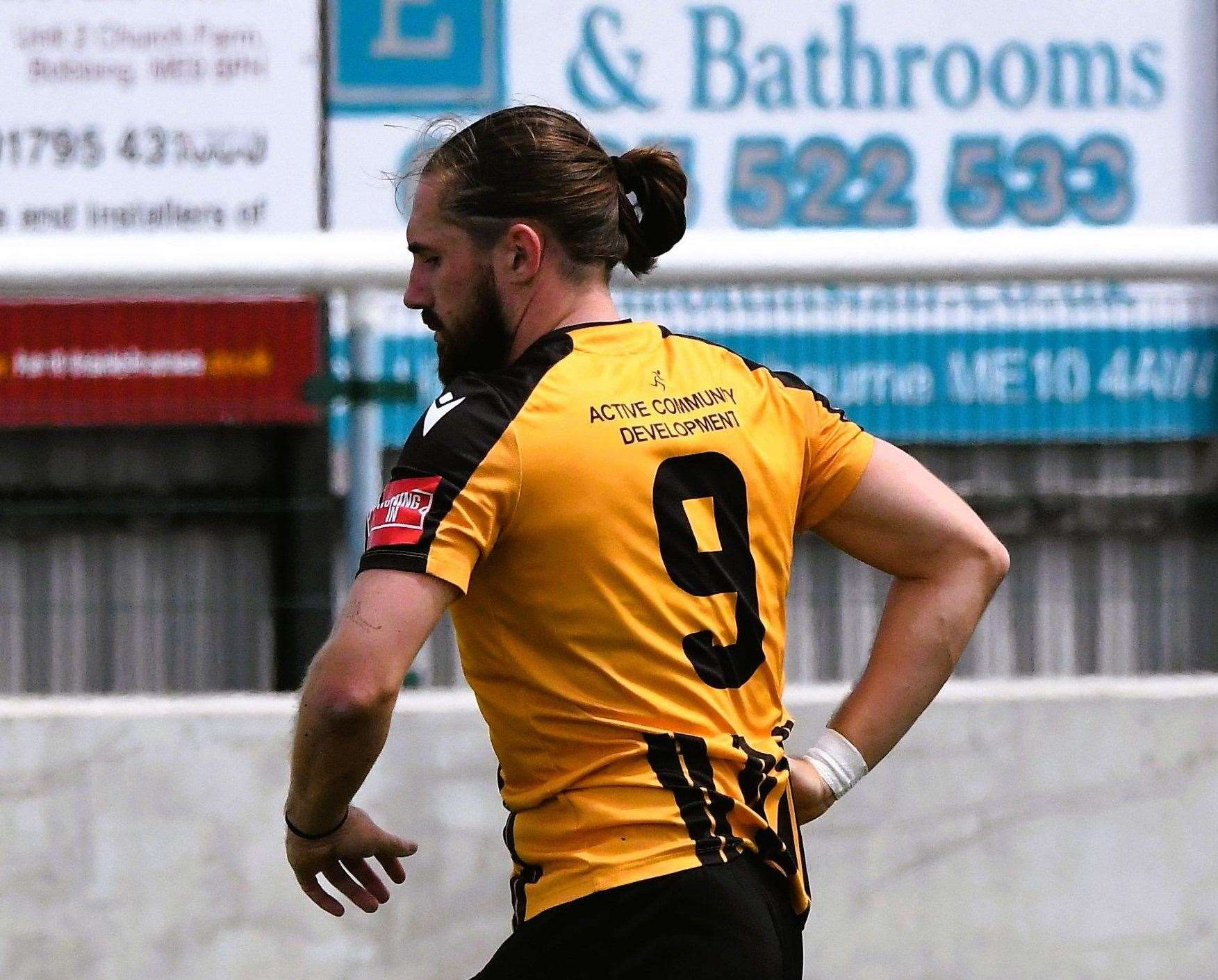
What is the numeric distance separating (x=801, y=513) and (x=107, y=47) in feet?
18.4

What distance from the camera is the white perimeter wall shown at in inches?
155

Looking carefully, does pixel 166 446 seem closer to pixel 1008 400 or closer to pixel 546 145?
pixel 1008 400

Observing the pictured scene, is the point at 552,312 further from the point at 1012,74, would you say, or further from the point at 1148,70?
the point at 1148,70

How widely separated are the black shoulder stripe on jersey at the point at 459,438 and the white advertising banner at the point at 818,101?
5.32 m

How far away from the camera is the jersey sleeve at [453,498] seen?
1.94 m

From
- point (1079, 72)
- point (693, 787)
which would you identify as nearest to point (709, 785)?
point (693, 787)

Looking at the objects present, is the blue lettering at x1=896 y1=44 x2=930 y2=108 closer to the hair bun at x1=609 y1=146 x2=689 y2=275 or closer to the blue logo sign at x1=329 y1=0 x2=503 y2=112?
the blue logo sign at x1=329 y1=0 x2=503 y2=112

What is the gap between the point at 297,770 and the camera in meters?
2.00

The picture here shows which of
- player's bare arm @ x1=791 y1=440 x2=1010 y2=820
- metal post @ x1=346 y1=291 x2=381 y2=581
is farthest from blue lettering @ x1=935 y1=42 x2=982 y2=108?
player's bare arm @ x1=791 y1=440 x2=1010 y2=820

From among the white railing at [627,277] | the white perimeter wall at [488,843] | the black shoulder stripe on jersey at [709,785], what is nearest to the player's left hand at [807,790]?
the black shoulder stripe on jersey at [709,785]

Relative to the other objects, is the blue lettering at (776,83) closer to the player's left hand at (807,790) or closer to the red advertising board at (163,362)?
the red advertising board at (163,362)

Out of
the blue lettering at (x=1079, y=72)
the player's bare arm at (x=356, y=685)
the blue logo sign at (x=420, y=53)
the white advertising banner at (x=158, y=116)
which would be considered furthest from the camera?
the blue lettering at (x=1079, y=72)

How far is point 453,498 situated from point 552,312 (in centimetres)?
30

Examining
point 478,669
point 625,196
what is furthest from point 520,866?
point 625,196
